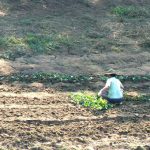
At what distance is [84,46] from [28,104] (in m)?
4.95

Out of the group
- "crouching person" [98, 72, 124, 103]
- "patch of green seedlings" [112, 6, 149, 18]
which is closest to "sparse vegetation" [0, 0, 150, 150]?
"patch of green seedlings" [112, 6, 149, 18]

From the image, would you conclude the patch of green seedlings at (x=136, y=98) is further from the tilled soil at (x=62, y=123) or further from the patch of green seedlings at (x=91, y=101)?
the patch of green seedlings at (x=91, y=101)

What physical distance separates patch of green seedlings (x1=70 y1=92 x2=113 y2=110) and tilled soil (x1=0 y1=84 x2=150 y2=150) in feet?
0.51

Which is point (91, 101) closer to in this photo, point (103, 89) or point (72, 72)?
point (103, 89)

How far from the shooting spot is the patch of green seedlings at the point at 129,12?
68.7 ft

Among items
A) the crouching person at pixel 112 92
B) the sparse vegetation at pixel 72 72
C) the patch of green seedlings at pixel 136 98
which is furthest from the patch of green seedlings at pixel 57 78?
the crouching person at pixel 112 92

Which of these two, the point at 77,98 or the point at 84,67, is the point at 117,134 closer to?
the point at 77,98

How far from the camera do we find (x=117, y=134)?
12.3m

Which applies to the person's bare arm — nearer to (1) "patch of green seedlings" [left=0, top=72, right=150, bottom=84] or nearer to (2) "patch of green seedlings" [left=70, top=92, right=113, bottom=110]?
(2) "patch of green seedlings" [left=70, top=92, right=113, bottom=110]

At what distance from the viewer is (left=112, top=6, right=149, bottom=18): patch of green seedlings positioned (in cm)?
2094

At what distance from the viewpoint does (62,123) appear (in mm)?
12492

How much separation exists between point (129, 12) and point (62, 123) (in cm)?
968

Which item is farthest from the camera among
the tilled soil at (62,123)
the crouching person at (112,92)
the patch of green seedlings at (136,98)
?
the patch of green seedlings at (136,98)

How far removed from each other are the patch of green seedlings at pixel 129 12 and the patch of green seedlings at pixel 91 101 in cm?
780
